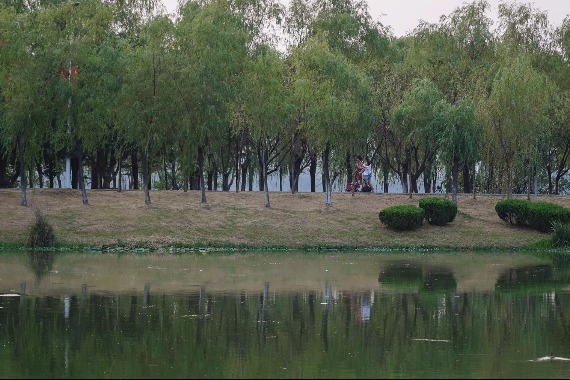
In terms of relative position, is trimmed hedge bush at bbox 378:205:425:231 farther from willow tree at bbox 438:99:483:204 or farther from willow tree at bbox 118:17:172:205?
willow tree at bbox 118:17:172:205

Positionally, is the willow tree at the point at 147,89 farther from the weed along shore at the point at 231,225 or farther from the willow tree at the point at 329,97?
the willow tree at the point at 329,97

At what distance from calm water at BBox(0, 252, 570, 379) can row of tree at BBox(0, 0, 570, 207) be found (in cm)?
1289

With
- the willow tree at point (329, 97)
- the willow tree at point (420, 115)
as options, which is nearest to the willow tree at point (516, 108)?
the willow tree at point (420, 115)

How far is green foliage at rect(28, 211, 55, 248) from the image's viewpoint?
39.2 meters

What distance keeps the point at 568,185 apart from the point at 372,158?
2433 cm

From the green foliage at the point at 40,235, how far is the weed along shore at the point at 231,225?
0.57 meters

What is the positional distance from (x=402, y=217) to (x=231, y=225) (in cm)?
769

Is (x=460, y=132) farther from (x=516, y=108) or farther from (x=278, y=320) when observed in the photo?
(x=278, y=320)

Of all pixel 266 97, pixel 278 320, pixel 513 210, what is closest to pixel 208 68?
pixel 266 97

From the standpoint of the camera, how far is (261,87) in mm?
48656

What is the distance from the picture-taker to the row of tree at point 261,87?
45406 mm

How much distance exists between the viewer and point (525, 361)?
1609 centimetres

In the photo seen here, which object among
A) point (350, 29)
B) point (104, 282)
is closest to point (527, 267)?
point (104, 282)

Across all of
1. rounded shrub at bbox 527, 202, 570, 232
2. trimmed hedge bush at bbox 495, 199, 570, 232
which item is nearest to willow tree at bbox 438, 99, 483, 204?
trimmed hedge bush at bbox 495, 199, 570, 232
